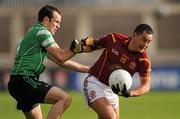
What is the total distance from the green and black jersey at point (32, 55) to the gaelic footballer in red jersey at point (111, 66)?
86 cm

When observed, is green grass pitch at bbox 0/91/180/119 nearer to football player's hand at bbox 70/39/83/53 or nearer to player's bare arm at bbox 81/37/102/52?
player's bare arm at bbox 81/37/102/52

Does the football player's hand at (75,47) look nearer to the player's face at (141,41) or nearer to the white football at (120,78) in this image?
the white football at (120,78)

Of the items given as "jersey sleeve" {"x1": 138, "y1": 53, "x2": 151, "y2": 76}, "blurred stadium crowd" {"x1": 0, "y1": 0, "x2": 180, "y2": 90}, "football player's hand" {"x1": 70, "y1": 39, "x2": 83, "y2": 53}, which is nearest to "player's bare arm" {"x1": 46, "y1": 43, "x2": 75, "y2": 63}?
"football player's hand" {"x1": 70, "y1": 39, "x2": 83, "y2": 53}

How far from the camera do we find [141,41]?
14.8 m

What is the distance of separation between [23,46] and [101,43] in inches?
61.3

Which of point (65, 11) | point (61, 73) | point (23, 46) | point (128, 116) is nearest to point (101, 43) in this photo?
point (23, 46)

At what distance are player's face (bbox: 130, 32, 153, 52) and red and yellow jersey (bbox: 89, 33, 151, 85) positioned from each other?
0.60 ft

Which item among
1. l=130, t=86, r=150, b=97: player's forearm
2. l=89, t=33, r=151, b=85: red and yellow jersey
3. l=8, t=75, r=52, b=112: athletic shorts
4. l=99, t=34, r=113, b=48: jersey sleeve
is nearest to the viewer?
l=8, t=75, r=52, b=112: athletic shorts

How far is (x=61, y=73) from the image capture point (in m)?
36.0

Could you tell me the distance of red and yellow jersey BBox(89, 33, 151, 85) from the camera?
49.4 ft

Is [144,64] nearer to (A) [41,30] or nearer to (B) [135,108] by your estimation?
(A) [41,30]

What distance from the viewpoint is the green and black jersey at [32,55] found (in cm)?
1444

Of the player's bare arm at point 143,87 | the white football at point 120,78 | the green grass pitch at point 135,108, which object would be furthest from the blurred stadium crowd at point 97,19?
the white football at point 120,78

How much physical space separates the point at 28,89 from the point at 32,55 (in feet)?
1.92
